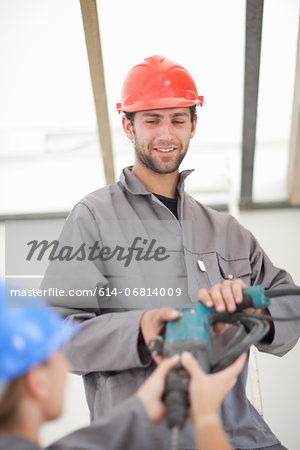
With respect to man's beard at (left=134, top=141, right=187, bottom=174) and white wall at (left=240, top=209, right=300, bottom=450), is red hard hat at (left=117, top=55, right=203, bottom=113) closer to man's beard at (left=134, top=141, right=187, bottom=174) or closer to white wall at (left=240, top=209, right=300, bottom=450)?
man's beard at (left=134, top=141, right=187, bottom=174)

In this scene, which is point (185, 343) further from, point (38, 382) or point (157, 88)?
point (157, 88)

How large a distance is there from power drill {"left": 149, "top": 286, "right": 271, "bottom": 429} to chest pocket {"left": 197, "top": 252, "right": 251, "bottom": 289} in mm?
365

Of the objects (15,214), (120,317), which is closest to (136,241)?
(120,317)

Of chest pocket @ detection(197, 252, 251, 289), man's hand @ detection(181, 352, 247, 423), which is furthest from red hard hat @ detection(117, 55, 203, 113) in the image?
man's hand @ detection(181, 352, 247, 423)

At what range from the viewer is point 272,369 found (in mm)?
3592

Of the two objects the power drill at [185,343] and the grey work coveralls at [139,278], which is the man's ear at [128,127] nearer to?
the grey work coveralls at [139,278]

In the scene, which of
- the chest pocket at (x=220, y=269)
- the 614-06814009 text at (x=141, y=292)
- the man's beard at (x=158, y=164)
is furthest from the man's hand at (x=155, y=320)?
the man's beard at (x=158, y=164)

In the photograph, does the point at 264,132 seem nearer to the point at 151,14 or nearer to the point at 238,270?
the point at 151,14

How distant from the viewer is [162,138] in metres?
2.00

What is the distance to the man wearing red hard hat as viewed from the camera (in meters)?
1.56

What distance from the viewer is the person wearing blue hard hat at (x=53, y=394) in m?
0.94

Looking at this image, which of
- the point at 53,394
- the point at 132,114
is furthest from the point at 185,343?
the point at 132,114

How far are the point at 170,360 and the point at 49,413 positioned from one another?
0.29 metres

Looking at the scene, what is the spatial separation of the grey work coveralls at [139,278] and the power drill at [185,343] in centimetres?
20
